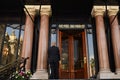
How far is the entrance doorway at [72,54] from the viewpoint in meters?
12.5

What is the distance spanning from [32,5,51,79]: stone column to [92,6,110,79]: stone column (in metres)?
2.70

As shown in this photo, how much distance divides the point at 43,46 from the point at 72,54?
8.66ft

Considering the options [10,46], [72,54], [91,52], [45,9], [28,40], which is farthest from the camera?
[72,54]

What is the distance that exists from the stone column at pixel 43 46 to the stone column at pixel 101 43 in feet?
8.87

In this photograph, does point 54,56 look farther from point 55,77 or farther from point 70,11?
point 70,11

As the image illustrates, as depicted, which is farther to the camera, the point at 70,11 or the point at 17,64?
the point at 70,11

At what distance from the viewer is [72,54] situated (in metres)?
12.8

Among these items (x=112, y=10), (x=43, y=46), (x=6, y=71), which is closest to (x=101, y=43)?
(x=112, y=10)

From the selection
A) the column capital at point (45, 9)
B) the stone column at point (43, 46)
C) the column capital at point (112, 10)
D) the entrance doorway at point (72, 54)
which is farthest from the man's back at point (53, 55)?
the column capital at point (112, 10)

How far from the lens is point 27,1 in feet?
38.6

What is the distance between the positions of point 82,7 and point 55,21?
6.11 feet

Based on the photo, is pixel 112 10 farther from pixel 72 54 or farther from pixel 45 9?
pixel 45 9

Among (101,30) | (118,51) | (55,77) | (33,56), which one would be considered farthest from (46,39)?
(118,51)

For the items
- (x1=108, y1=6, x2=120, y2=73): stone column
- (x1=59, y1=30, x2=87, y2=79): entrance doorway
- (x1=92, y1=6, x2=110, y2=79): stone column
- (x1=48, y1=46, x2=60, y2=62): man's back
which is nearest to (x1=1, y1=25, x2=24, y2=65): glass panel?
(x1=59, y1=30, x2=87, y2=79): entrance doorway
